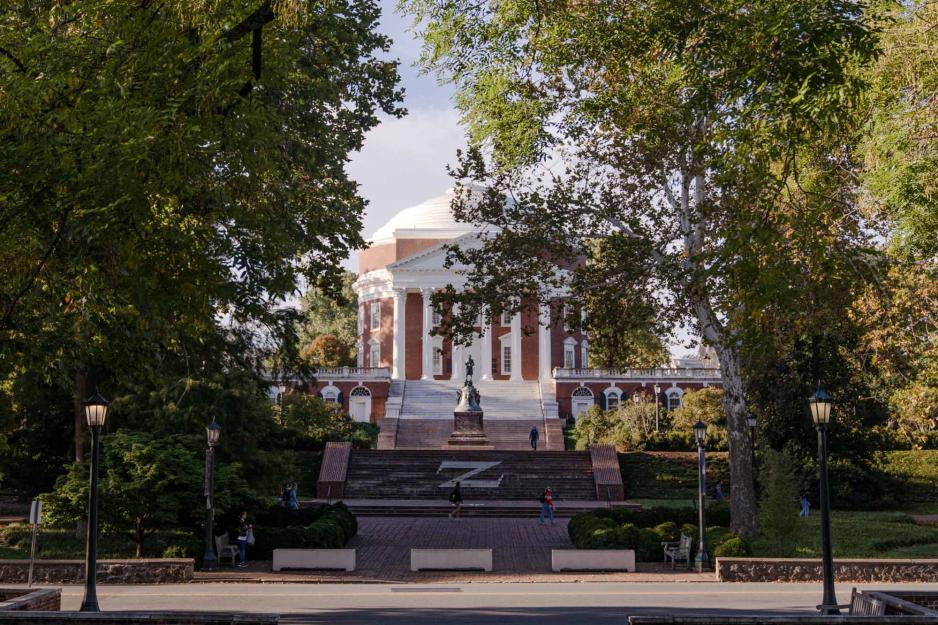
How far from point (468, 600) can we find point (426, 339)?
181 feet

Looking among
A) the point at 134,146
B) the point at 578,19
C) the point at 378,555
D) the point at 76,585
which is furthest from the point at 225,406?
the point at 134,146

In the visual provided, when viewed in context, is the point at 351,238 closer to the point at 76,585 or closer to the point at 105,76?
the point at 76,585

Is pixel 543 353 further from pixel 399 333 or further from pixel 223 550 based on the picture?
pixel 223 550

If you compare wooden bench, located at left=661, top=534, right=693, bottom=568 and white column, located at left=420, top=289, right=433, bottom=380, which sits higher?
white column, located at left=420, top=289, right=433, bottom=380

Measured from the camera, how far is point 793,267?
37.6ft

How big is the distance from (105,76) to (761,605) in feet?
43.5

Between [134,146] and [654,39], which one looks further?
[654,39]

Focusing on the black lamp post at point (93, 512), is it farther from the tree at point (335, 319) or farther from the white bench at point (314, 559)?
the tree at point (335, 319)

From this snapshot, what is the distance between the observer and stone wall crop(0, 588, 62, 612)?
10953 mm

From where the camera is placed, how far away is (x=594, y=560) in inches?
884

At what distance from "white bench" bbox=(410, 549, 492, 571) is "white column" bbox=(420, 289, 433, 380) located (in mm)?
49477

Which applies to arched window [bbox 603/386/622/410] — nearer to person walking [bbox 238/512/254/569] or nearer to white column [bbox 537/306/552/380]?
white column [bbox 537/306/552/380]

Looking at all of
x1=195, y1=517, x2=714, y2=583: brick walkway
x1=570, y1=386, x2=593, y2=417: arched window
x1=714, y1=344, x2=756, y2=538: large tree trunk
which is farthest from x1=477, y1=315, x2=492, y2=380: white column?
x1=714, y1=344, x2=756, y2=538: large tree trunk

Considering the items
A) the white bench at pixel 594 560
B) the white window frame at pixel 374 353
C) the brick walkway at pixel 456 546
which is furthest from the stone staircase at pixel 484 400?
the white bench at pixel 594 560
